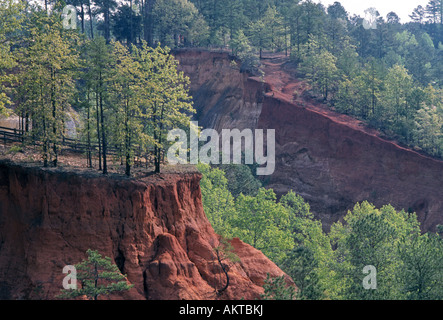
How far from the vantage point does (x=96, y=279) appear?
103 feet

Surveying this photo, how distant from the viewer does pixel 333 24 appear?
103000mm

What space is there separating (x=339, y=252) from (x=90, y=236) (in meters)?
23.4

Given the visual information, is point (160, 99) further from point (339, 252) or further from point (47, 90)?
point (339, 252)

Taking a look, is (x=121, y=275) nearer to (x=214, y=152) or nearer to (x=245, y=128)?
(x=214, y=152)

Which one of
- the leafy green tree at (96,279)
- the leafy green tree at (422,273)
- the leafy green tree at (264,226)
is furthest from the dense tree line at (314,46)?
the leafy green tree at (96,279)

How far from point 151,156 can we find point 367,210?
2731 cm

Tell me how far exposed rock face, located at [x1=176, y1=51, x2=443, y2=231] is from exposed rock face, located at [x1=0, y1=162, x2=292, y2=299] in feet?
132

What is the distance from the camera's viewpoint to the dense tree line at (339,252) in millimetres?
39656

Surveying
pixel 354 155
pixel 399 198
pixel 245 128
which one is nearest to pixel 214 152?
pixel 245 128

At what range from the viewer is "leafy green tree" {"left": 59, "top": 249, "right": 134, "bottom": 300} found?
30.9 meters

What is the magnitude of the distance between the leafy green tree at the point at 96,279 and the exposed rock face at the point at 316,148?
148 feet

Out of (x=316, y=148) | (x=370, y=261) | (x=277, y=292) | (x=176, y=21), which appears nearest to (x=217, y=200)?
(x=370, y=261)

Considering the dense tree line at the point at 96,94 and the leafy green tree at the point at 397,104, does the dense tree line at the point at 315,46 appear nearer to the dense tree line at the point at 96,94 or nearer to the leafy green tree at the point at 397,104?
the leafy green tree at the point at 397,104

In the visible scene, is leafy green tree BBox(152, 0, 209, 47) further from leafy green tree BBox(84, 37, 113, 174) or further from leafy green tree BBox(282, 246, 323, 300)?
leafy green tree BBox(282, 246, 323, 300)
